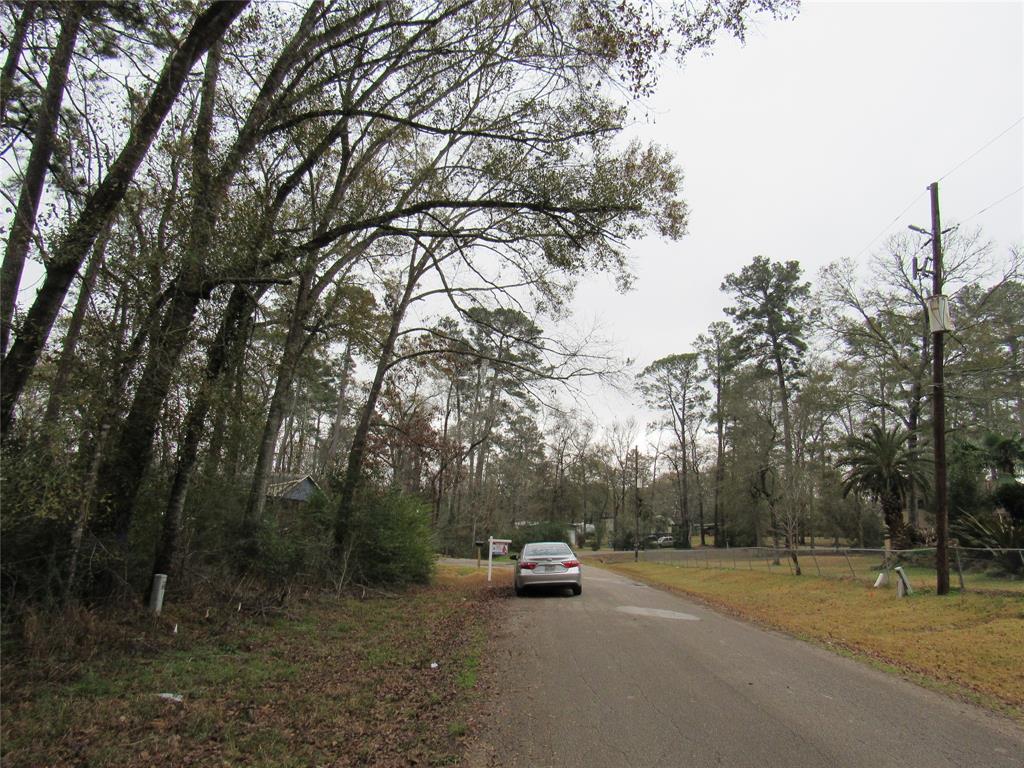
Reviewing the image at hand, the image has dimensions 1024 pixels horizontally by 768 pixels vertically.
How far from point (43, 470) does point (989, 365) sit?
1175 inches

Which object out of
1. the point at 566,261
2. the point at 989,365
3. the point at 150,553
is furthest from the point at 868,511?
the point at 150,553

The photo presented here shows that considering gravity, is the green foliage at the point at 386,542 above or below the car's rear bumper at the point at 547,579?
above

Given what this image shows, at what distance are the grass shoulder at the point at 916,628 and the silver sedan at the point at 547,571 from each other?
3.59 meters

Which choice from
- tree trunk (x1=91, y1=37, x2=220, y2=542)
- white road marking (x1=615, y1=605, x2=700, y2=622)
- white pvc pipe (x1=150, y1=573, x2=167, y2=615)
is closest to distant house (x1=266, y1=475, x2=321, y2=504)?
white pvc pipe (x1=150, y1=573, x2=167, y2=615)

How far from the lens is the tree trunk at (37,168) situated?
5.71 m

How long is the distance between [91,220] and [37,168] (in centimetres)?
126

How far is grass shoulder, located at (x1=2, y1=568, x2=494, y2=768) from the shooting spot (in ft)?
13.8

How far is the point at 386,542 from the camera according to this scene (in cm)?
1502

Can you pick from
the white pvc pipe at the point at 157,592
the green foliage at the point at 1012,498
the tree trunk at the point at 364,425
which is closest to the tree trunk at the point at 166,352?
the white pvc pipe at the point at 157,592

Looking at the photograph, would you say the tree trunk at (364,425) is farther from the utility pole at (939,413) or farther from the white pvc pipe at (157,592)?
the utility pole at (939,413)

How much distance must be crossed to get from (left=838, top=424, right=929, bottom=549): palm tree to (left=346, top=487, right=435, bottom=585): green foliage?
18.6 metres

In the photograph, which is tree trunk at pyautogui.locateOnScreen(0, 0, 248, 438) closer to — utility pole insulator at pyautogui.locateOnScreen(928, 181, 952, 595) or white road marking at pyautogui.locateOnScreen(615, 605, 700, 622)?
white road marking at pyautogui.locateOnScreen(615, 605, 700, 622)

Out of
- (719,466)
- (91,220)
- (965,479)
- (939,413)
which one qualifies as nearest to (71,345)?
(91,220)

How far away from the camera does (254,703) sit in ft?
17.3
